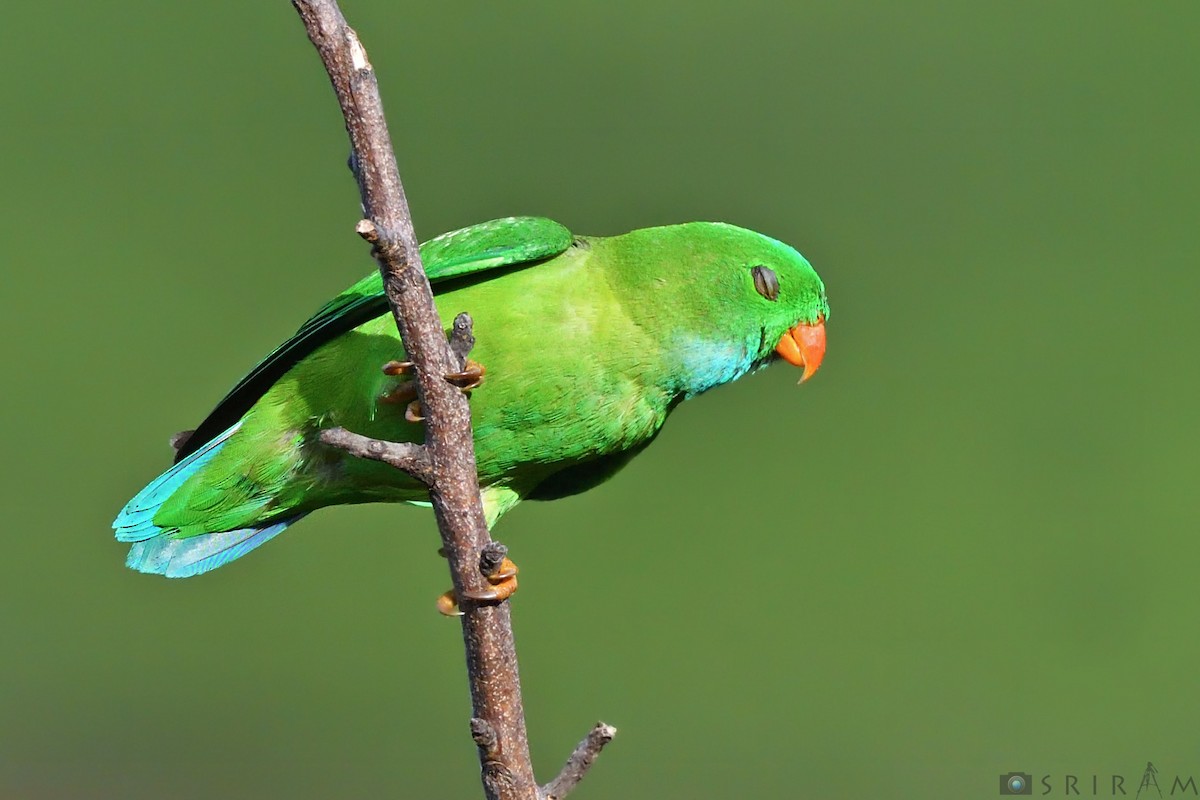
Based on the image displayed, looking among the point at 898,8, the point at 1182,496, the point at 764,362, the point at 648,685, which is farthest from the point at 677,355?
the point at 898,8

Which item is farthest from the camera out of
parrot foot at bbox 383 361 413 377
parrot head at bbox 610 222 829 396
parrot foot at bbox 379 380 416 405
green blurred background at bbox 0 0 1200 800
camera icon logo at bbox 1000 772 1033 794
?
green blurred background at bbox 0 0 1200 800

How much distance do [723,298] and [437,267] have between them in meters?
0.96

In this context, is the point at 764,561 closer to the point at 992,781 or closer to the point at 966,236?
the point at 992,781

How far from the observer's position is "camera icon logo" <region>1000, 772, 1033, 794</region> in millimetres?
5871

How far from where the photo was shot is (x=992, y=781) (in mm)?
6598

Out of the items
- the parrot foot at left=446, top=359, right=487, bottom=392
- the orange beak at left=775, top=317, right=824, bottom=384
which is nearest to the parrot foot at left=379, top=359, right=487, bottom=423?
the parrot foot at left=446, top=359, right=487, bottom=392

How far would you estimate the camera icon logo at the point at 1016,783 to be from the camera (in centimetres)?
587

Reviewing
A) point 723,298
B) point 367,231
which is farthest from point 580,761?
point 723,298

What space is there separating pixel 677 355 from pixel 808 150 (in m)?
5.12

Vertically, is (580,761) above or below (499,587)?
below

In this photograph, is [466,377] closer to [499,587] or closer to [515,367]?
[499,587]

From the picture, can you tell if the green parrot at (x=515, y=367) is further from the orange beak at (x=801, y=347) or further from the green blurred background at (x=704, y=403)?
the green blurred background at (x=704, y=403)

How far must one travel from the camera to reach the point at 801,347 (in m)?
4.35

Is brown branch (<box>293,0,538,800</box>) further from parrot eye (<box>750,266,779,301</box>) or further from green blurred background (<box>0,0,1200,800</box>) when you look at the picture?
green blurred background (<box>0,0,1200,800</box>)
